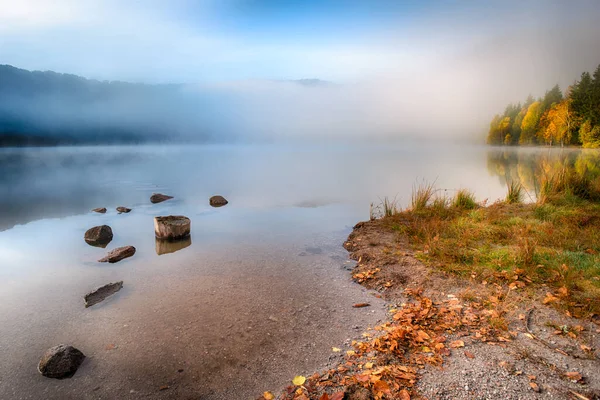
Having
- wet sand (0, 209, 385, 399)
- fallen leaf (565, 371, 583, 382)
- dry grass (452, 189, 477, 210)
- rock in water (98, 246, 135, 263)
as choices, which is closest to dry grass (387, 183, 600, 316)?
dry grass (452, 189, 477, 210)

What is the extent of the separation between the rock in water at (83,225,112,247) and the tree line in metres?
43.2

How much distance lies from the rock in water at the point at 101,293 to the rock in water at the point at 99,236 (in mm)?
4386

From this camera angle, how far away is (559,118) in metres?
57.3

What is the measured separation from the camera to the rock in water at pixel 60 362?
185 inches

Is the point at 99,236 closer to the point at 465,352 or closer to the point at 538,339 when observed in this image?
the point at 465,352

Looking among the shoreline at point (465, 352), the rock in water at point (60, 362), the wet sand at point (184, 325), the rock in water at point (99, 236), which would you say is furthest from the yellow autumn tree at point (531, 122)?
the rock in water at point (60, 362)

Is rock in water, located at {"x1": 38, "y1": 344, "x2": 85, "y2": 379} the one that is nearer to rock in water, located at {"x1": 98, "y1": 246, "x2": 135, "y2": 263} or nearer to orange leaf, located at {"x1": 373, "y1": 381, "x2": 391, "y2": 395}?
orange leaf, located at {"x1": 373, "y1": 381, "x2": 391, "y2": 395}

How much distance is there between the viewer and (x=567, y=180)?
46.8ft

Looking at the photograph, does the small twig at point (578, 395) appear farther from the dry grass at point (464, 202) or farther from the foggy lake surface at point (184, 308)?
the dry grass at point (464, 202)

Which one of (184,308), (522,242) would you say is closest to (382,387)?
(184,308)

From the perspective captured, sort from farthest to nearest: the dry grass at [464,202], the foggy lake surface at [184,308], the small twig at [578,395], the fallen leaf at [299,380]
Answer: the dry grass at [464,202]
the foggy lake surface at [184,308]
the fallen leaf at [299,380]
the small twig at [578,395]

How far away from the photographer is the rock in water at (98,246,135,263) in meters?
9.36

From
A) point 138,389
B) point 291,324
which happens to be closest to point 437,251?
point 291,324

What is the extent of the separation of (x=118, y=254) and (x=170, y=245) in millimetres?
1726
